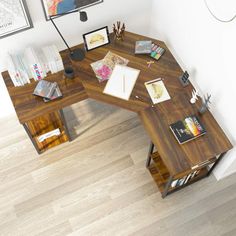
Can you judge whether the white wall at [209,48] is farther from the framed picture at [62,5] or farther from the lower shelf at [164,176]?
the framed picture at [62,5]

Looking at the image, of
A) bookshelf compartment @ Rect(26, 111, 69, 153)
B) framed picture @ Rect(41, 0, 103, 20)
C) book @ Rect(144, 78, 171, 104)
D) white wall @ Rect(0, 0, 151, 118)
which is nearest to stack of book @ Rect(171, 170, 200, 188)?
book @ Rect(144, 78, 171, 104)

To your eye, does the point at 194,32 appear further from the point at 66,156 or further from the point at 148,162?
the point at 66,156

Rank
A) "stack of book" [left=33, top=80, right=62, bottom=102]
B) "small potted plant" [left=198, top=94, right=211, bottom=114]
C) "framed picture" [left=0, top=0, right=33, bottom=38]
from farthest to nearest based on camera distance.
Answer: "stack of book" [left=33, top=80, right=62, bottom=102] < "small potted plant" [left=198, top=94, right=211, bottom=114] < "framed picture" [left=0, top=0, right=33, bottom=38]

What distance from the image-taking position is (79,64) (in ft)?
9.48

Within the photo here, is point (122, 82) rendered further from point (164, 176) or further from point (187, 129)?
point (164, 176)

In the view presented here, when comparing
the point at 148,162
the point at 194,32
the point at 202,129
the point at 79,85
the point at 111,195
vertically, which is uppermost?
the point at 194,32

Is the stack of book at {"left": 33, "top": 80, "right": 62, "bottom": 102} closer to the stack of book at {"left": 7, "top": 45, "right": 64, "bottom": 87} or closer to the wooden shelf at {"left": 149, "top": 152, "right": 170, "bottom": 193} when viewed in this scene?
the stack of book at {"left": 7, "top": 45, "right": 64, "bottom": 87}

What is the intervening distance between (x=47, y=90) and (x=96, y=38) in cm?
69

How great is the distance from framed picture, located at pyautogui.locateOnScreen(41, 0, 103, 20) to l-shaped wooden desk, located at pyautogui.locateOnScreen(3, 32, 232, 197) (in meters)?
0.41

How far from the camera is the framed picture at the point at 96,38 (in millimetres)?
2867

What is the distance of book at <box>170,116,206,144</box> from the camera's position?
2.52 meters

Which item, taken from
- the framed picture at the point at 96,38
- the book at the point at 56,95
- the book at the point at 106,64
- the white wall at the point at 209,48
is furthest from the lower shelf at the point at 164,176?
the framed picture at the point at 96,38

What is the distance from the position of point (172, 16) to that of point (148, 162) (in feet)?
4.67

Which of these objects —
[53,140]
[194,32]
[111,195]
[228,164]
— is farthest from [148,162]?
[194,32]
